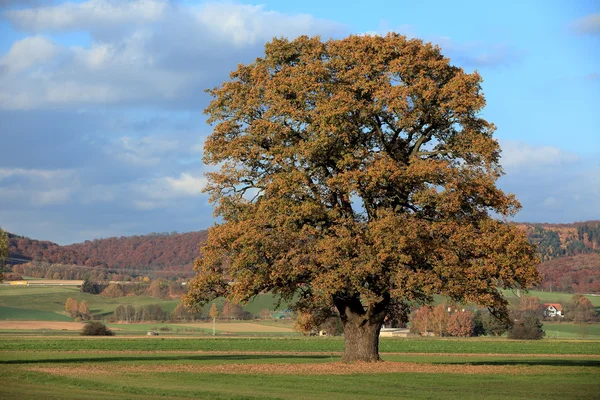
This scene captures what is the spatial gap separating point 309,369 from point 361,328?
139 inches

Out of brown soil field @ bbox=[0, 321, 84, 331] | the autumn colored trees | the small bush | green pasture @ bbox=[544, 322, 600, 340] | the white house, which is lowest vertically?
brown soil field @ bbox=[0, 321, 84, 331]

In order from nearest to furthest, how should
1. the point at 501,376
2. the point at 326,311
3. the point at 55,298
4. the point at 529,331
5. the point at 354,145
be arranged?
1. the point at 501,376
2. the point at 354,145
3. the point at 326,311
4. the point at 529,331
5. the point at 55,298

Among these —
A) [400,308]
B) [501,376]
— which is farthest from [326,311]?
[501,376]

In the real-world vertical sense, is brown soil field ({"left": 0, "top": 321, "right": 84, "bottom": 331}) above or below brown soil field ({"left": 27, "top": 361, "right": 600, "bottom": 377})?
below

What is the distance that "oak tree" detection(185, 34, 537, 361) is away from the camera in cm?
3512

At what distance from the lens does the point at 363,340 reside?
38781 millimetres

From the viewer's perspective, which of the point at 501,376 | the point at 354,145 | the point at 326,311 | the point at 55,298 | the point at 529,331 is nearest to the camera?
the point at 501,376

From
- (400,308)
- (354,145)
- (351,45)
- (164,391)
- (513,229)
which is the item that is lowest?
(164,391)

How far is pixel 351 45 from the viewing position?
125ft

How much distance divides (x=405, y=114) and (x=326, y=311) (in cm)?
1066

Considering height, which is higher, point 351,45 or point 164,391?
point 351,45

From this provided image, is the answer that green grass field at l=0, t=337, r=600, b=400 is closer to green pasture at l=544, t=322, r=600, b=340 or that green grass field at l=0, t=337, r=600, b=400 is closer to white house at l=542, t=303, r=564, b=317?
green pasture at l=544, t=322, r=600, b=340

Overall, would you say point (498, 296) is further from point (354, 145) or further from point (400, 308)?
point (354, 145)

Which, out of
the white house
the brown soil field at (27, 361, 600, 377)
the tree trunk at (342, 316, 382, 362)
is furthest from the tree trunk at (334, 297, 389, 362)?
the white house
